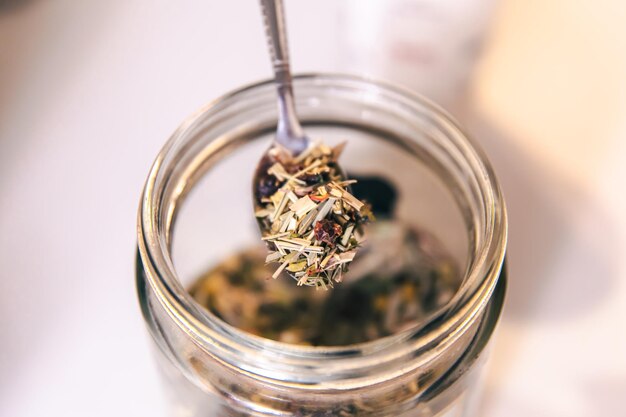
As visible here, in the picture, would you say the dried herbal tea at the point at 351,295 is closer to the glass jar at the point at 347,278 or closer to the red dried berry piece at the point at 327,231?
the glass jar at the point at 347,278

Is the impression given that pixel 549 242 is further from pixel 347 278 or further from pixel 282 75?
pixel 282 75

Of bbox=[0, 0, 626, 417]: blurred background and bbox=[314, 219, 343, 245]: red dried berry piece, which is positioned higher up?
bbox=[0, 0, 626, 417]: blurred background

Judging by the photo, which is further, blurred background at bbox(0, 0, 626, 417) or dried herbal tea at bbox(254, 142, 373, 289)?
blurred background at bbox(0, 0, 626, 417)

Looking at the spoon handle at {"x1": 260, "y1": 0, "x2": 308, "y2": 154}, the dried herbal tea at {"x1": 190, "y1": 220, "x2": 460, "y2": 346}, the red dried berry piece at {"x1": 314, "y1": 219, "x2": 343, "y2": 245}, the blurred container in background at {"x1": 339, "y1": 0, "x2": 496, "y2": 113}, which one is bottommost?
the red dried berry piece at {"x1": 314, "y1": 219, "x2": 343, "y2": 245}

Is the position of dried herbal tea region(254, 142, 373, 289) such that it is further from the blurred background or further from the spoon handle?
the blurred background

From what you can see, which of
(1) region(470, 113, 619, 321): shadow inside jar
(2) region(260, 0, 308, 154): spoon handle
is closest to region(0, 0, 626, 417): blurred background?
(1) region(470, 113, 619, 321): shadow inside jar

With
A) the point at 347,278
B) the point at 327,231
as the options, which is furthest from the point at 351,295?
the point at 327,231
